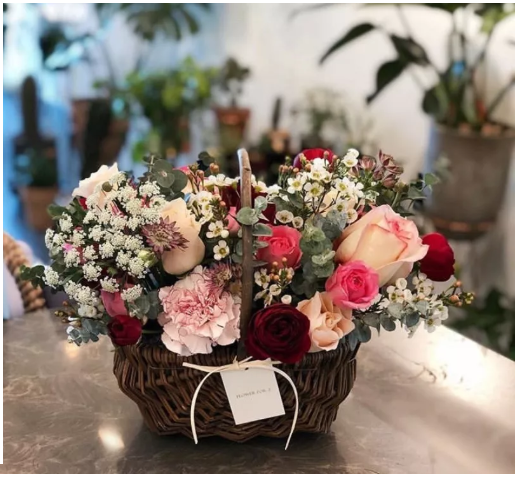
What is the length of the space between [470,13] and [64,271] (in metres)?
2.20

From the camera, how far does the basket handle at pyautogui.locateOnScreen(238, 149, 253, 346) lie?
853 mm

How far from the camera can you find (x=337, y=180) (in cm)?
93

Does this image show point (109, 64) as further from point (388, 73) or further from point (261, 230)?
point (261, 230)

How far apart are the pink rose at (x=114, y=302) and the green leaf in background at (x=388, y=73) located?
5.49 ft

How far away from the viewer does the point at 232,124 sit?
12.4 feet

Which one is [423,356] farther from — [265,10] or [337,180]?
[265,10]

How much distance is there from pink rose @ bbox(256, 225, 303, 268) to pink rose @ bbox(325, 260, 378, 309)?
6 centimetres

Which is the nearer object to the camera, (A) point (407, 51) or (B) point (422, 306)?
(B) point (422, 306)

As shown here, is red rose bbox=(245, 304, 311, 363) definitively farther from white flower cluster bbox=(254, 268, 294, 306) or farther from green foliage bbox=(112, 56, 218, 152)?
green foliage bbox=(112, 56, 218, 152)

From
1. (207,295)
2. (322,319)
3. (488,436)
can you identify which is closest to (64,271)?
(207,295)

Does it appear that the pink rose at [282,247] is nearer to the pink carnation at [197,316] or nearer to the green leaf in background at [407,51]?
the pink carnation at [197,316]

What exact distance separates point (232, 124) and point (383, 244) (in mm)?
2954

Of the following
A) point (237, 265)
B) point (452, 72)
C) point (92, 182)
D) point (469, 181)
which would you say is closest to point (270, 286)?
point (237, 265)

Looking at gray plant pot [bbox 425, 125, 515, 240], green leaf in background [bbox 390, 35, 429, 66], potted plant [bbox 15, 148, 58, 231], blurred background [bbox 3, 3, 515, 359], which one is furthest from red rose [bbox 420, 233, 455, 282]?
potted plant [bbox 15, 148, 58, 231]
